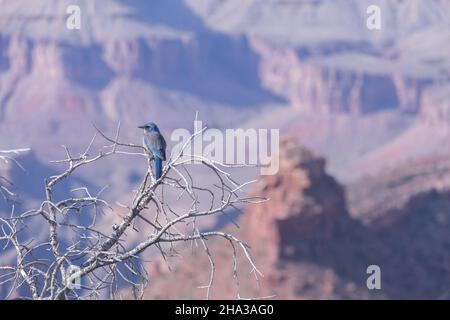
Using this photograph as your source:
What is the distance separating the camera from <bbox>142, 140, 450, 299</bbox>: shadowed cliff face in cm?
6831

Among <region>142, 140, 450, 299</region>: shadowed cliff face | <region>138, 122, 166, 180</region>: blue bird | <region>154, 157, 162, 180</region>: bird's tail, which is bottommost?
<region>154, 157, 162, 180</region>: bird's tail

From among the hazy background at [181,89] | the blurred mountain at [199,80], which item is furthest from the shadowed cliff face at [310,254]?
the blurred mountain at [199,80]

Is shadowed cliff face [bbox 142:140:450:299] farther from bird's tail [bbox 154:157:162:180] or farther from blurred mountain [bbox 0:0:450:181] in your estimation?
blurred mountain [bbox 0:0:450:181]

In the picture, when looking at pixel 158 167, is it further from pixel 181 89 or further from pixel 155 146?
pixel 181 89

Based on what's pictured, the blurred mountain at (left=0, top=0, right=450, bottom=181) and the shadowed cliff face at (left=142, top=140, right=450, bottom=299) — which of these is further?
the blurred mountain at (left=0, top=0, right=450, bottom=181)

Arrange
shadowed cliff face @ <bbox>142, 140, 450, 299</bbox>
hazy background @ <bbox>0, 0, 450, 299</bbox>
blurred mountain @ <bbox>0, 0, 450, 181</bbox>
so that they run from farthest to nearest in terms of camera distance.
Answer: blurred mountain @ <bbox>0, 0, 450, 181</bbox>
hazy background @ <bbox>0, 0, 450, 299</bbox>
shadowed cliff face @ <bbox>142, 140, 450, 299</bbox>

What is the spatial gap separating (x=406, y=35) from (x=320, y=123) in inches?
851

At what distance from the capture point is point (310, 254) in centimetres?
7294

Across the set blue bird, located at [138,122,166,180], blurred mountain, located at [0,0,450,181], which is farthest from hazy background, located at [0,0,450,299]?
blue bird, located at [138,122,166,180]

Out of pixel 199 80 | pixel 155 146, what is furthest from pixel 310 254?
pixel 199 80
